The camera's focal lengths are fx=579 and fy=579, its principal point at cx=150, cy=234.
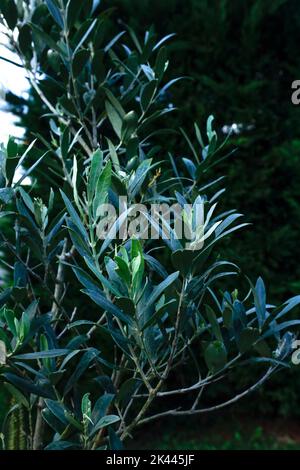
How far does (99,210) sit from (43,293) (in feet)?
6.86

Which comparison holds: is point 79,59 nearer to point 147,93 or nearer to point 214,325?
point 147,93

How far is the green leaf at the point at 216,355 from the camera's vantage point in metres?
1.55

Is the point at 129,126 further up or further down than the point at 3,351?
further up

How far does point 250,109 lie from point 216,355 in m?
2.45

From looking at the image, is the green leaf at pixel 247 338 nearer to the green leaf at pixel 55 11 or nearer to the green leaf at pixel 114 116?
the green leaf at pixel 114 116

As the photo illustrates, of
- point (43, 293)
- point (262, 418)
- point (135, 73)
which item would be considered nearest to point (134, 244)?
point (135, 73)

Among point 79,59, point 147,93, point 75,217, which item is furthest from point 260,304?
point 79,59

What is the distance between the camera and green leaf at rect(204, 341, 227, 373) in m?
1.55

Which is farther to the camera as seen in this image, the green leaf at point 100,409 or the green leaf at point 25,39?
the green leaf at point 25,39

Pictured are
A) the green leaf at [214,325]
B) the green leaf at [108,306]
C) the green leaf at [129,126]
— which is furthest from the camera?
the green leaf at [129,126]

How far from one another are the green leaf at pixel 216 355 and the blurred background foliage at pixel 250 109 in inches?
79.8

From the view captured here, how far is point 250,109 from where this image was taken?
12.1ft

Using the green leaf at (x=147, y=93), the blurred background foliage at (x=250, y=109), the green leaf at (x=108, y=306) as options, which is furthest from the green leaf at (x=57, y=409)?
the blurred background foliage at (x=250, y=109)

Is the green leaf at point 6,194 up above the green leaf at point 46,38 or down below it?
below
